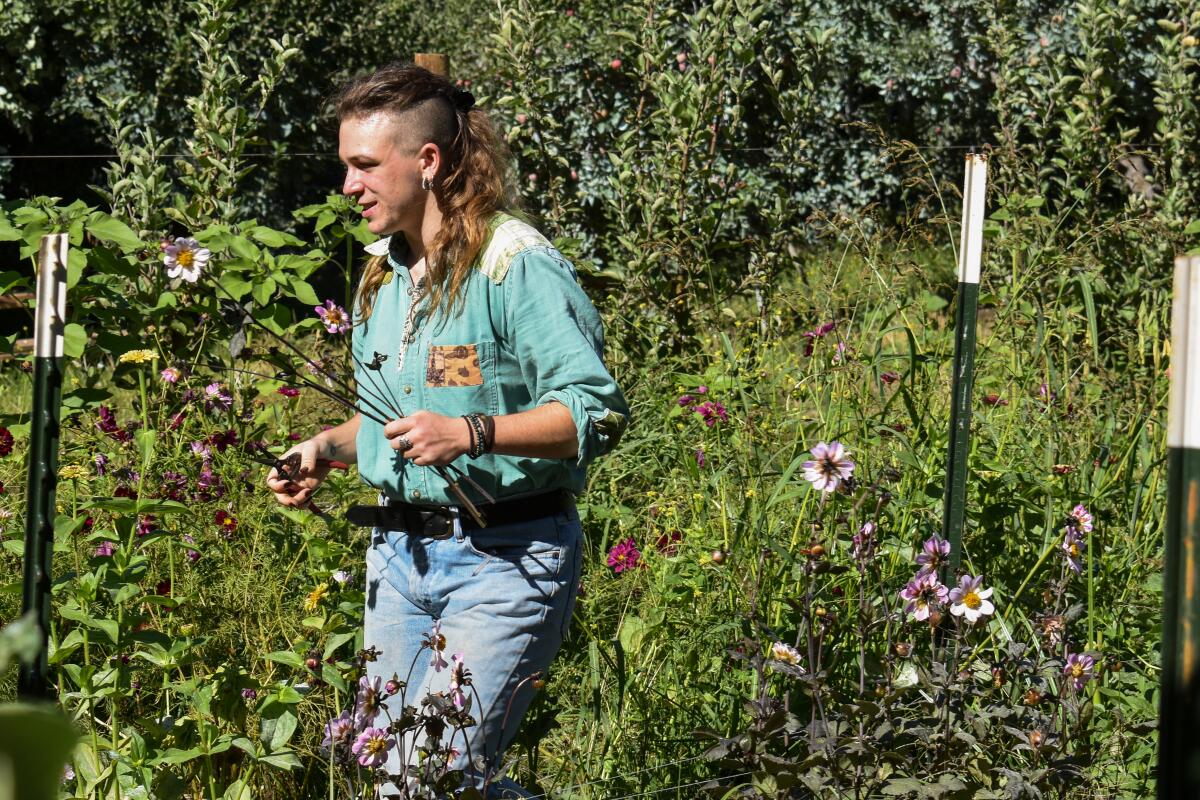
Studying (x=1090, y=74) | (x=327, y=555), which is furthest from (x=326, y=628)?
(x=1090, y=74)

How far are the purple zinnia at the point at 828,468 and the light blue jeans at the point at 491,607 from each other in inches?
16.7

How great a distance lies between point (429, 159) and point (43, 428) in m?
1.06

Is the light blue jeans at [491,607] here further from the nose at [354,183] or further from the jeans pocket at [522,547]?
the nose at [354,183]

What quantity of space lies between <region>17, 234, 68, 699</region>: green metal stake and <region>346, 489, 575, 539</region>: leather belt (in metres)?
0.84

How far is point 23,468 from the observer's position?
3537 mm

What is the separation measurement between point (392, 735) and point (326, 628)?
55 centimetres

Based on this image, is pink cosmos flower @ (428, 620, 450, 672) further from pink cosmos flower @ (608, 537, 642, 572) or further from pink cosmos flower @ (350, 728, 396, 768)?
pink cosmos flower @ (608, 537, 642, 572)

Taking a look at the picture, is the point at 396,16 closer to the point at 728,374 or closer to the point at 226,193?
the point at 226,193

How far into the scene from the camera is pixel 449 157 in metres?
2.22

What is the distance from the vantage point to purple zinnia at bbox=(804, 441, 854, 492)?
2.01m

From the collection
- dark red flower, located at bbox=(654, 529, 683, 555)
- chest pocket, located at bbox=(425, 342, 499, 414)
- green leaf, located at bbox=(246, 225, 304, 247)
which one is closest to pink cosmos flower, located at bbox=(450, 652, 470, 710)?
chest pocket, located at bbox=(425, 342, 499, 414)

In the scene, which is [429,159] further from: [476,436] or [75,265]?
[75,265]

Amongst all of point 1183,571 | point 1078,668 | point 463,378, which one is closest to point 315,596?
point 463,378

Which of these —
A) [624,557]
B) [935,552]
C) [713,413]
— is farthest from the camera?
[713,413]
